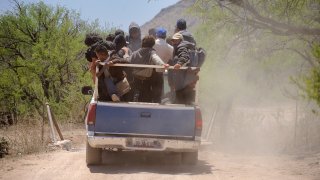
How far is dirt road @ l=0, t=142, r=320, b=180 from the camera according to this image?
8.28m

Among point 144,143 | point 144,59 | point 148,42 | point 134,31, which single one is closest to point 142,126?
point 144,143

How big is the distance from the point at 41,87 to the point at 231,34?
47.4 ft

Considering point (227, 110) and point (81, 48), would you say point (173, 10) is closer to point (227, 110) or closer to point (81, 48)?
point (81, 48)

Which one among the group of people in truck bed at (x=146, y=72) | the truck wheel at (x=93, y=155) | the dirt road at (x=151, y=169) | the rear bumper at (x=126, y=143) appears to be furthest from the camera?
the truck wheel at (x=93, y=155)

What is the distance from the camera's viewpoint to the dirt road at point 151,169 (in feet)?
27.2

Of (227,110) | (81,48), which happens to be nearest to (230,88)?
(227,110)

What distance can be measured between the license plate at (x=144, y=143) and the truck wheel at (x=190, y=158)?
995 millimetres

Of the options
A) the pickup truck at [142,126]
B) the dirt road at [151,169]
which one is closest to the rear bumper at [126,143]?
the pickup truck at [142,126]

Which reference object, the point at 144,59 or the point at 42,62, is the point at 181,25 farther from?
the point at 42,62

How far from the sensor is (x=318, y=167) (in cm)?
1002

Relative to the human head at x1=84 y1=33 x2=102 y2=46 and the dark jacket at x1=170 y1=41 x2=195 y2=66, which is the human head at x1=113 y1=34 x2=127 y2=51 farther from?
the dark jacket at x1=170 y1=41 x2=195 y2=66

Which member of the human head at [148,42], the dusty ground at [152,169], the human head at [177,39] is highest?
the human head at [177,39]

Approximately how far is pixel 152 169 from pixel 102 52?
2266 millimetres

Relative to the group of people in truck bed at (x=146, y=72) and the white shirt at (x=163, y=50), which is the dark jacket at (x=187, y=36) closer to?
the group of people in truck bed at (x=146, y=72)
